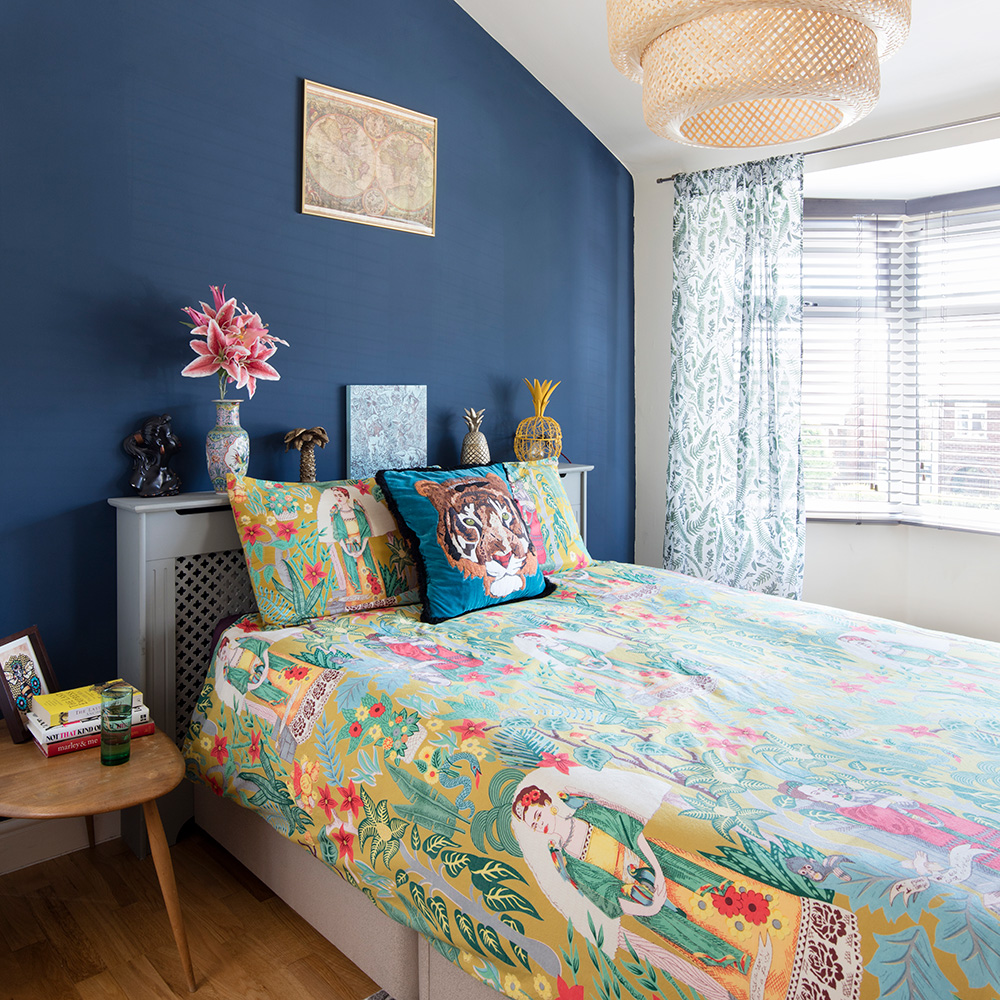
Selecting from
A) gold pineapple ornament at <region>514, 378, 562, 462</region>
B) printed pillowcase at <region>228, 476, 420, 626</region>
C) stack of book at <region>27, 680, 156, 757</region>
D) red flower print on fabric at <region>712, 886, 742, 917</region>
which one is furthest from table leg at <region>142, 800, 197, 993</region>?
gold pineapple ornament at <region>514, 378, 562, 462</region>

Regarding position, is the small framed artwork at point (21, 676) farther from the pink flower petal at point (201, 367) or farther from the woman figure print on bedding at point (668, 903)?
the woman figure print on bedding at point (668, 903)

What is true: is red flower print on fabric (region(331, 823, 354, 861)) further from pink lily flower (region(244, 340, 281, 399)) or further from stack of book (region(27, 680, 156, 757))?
pink lily flower (region(244, 340, 281, 399))

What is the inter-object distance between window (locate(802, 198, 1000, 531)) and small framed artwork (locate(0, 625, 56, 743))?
134 inches

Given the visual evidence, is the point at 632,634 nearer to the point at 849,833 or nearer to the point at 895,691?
the point at 895,691

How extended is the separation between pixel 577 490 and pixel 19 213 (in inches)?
90.7

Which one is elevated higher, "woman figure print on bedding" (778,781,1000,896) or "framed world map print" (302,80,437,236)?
"framed world map print" (302,80,437,236)

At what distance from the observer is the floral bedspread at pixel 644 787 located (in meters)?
0.93

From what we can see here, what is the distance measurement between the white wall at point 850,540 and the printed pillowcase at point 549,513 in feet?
4.33

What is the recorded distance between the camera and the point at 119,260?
215 centimetres

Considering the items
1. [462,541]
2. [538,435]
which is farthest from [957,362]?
[462,541]

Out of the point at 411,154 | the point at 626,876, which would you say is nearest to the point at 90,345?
the point at 411,154

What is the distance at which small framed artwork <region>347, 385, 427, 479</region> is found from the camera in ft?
8.93

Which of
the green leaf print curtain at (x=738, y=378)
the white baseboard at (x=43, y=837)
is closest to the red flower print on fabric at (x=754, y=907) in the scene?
the white baseboard at (x=43, y=837)

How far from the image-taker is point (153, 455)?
7.14ft
